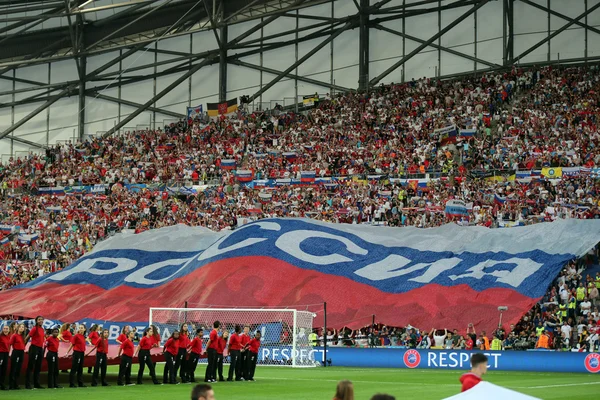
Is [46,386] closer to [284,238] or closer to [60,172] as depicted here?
[284,238]

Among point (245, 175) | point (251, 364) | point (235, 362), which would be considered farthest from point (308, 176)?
point (235, 362)

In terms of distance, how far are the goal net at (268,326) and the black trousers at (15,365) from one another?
1023cm

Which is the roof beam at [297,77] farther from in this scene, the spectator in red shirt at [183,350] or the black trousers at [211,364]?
the spectator in red shirt at [183,350]

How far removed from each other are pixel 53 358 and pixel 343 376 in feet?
29.1

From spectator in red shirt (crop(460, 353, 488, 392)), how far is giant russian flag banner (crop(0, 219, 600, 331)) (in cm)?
2419

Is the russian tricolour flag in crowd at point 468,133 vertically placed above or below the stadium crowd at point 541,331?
above

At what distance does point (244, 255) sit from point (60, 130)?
1326 inches

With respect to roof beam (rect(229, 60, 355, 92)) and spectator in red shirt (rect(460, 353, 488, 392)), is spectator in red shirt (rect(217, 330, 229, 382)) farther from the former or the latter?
roof beam (rect(229, 60, 355, 92))

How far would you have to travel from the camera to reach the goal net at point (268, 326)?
34031mm

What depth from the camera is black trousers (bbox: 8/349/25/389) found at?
22.9m

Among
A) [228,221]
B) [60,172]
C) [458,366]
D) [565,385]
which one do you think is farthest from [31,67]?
[565,385]

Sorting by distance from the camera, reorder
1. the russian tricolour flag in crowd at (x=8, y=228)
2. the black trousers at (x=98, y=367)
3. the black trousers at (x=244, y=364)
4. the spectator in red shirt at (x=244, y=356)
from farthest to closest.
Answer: the russian tricolour flag in crowd at (x=8, y=228), the black trousers at (x=244, y=364), the spectator in red shirt at (x=244, y=356), the black trousers at (x=98, y=367)

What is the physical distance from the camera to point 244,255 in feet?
135

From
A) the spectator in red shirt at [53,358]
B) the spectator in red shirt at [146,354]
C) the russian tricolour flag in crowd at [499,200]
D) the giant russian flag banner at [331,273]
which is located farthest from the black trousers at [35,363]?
the russian tricolour flag in crowd at [499,200]
